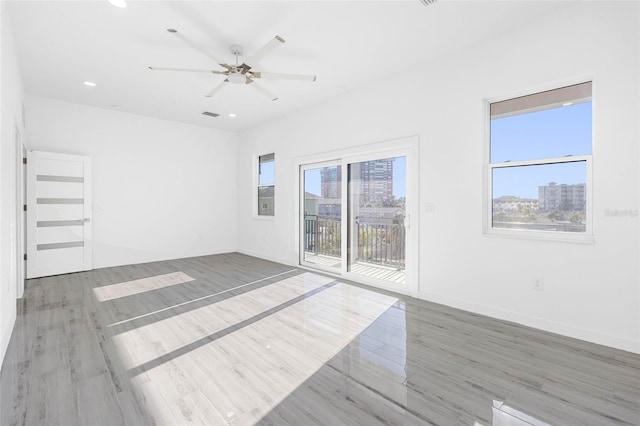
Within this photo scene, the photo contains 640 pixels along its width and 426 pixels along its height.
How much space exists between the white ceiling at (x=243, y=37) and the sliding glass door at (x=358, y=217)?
4.16 ft

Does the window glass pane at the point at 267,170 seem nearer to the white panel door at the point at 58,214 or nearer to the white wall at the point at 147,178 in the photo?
the white wall at the point at 147,178

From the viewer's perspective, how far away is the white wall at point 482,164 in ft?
8.09

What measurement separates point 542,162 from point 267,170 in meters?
4.99

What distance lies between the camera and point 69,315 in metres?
3.24

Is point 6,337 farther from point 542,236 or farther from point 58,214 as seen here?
point 542,236

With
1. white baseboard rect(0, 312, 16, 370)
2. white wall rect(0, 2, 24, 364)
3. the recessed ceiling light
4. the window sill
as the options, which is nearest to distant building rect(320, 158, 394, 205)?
the window sill

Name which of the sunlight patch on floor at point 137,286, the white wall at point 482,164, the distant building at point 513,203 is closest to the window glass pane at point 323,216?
the white wall at point 482,164

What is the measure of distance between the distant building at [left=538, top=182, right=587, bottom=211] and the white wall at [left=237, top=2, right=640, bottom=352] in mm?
165

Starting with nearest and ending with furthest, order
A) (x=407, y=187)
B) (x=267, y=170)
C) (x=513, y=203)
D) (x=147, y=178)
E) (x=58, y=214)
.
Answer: (x=513, y=203), (x=407, y=187), (x=58, y=214), (x=147, y=178), (x=267, y=170)

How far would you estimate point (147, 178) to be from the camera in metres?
6.12

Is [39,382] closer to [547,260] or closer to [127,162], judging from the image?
[547,260]

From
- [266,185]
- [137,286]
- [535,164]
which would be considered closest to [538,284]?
[535,164]

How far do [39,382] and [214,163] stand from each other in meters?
5.57

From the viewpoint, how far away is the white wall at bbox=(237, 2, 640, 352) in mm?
2465
